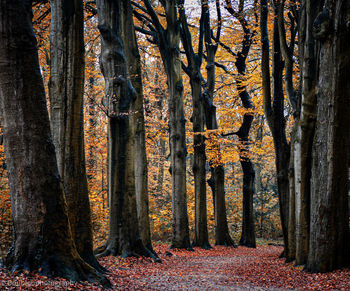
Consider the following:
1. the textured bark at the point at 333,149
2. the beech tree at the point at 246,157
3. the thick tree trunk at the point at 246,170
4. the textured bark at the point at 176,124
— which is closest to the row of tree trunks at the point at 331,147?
the textured bark at the point at 333,149

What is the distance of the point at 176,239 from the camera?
12.5 meters

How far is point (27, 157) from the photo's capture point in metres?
4.07

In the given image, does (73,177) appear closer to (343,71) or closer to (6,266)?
(6,266)

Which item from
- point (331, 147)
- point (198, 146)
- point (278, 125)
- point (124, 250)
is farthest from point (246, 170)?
point (331, 147)

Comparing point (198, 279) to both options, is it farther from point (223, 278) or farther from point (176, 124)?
point (176, 124)

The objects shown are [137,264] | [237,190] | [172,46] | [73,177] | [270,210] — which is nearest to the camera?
[73,177]

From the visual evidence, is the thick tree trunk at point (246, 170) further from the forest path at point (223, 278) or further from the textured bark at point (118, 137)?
the textured bark at point (118, 137)

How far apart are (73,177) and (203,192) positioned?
29.7ft

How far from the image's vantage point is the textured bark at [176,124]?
12326 mm

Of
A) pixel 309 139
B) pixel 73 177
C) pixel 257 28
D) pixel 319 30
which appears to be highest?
pixel 257 28

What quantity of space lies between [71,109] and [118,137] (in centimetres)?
289

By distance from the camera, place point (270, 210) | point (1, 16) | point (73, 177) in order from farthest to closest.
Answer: point (270, 210), point (73, 177), point (1, 16)

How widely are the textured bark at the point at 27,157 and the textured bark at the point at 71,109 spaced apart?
4.43 feet

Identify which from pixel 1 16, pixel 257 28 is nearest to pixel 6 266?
pixel 1 16
